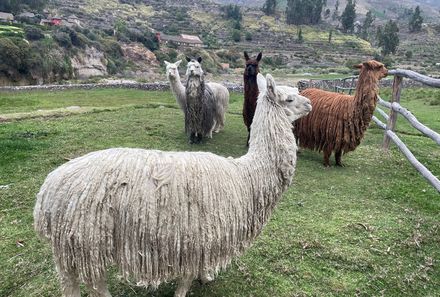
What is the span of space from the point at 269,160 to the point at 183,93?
258 inches

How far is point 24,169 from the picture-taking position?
272 inches

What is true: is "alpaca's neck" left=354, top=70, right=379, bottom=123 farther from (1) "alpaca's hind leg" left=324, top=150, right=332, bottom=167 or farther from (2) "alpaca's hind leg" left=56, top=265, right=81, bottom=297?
(2) "alpaca's hind leg" left=56, top=265, right=81, bottom=297

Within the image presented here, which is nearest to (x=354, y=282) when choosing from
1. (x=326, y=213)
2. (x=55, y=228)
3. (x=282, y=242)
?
(x=282, y=242)

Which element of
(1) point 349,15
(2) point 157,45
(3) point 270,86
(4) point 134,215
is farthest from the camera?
(1) point 349,15

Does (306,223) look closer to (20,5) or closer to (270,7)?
(20,5)

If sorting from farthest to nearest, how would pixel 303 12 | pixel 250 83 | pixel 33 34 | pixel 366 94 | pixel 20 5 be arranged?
1. pixel 303 12
2. pixel 20 5
3. pixel 33 34
4. pixel 250 83
5. pixel 366 94

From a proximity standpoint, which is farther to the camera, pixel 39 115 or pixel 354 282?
pixel 39 115

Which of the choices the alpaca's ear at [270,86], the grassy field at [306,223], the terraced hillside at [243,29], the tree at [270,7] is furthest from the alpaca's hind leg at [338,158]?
the tree at [270,7]

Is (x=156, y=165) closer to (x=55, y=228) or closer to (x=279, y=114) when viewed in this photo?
(x=55, y=228)

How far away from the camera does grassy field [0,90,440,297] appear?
12.7 ft

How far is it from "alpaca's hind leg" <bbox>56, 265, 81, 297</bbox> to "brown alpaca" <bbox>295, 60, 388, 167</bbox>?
5.75 m

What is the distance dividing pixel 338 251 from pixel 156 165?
8.47ft

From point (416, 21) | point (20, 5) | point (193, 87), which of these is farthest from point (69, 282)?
point (416, 21)

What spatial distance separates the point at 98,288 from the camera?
323 centimetres
